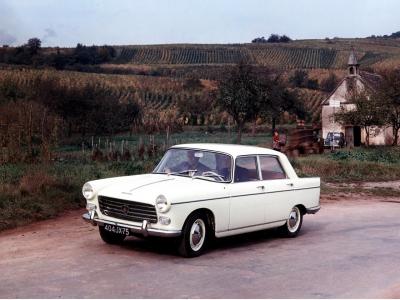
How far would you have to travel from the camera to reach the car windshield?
991 centimetres

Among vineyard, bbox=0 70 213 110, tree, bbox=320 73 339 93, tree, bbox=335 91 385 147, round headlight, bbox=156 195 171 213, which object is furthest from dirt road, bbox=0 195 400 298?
tree, bbox=320 73 339 93

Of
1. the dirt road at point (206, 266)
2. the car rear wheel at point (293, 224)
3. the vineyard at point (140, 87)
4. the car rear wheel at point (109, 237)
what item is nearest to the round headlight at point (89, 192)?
the car rear wheel at point (109, 237)

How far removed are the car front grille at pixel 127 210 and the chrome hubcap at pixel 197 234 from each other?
2.09 feet

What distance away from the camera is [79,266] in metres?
8.29

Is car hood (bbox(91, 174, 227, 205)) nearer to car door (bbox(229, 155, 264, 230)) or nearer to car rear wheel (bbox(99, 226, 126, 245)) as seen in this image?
car door (bbox(229, 155, 264, 230))

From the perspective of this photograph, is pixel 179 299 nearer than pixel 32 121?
Yes

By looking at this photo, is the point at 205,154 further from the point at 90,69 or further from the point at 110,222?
the point at 90,69

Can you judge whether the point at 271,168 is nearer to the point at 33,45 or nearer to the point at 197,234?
the point at 197,234

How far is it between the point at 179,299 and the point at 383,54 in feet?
373

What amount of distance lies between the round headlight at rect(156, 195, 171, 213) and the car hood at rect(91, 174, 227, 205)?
0.06 meters

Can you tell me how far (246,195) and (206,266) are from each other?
5.74 ft

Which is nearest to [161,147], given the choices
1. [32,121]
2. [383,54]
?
[32,121]

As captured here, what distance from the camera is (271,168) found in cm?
1103

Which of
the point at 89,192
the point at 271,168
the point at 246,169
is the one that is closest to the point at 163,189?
the point at 89,192
